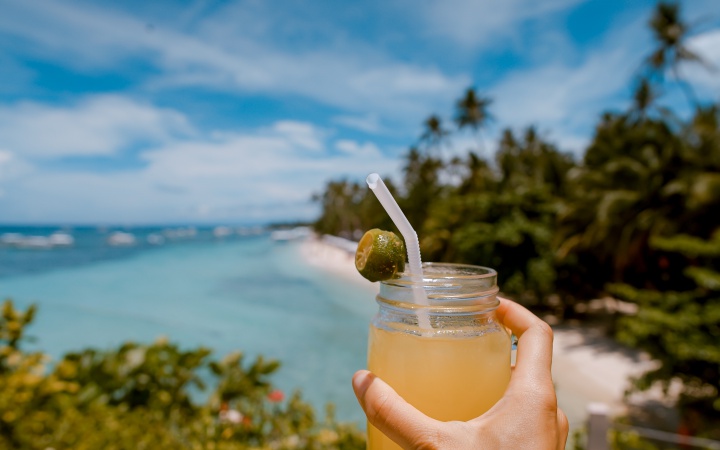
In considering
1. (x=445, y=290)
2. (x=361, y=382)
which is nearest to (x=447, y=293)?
(x=445, y=290)

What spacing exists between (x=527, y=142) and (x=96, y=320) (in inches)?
1208

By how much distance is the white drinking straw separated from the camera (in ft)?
3.42

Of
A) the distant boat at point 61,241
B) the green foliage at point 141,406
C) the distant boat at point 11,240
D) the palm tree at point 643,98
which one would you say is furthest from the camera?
the distant boat at point 11,240

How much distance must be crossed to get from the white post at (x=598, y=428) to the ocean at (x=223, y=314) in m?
5.12

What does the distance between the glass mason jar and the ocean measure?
4.70 m

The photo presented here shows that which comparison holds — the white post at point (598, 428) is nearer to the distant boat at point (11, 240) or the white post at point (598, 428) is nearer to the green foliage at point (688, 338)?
the green foliage at point (688, 338)

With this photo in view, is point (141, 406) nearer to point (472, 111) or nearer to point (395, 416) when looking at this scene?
point (395, 416)

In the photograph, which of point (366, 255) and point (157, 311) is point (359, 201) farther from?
point (366, 255)

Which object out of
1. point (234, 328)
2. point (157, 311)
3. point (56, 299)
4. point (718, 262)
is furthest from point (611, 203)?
point (56, 299)

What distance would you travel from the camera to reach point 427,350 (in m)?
1.05

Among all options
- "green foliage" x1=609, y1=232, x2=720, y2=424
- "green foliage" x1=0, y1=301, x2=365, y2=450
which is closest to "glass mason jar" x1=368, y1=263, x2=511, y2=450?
"green foliage" x1=0, y1=301, x2=365, y2=450

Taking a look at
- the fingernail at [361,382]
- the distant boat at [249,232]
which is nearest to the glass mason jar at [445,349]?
the fingernail at [361,382]

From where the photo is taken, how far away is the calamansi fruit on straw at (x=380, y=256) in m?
1.04

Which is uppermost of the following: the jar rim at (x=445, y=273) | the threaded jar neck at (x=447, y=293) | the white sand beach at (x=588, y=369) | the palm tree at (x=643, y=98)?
the palm tree at (x=643, y=98)
